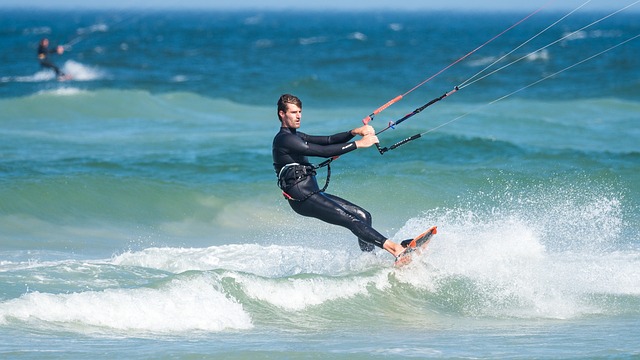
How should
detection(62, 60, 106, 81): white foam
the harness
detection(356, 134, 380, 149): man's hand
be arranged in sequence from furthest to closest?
1. detection(62, 60, 106, 81): white foam
2. the harness
3. detection(356, 134, 380, 149): man's hand

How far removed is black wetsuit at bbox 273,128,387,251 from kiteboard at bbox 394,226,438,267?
234 millimetres

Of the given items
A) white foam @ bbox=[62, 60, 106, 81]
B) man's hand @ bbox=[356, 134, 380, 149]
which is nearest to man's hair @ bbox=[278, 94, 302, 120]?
man's hand @ bbox=[356, 134, 380, 149]

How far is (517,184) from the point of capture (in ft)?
48.8

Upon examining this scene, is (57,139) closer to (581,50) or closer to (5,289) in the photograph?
(5,289)

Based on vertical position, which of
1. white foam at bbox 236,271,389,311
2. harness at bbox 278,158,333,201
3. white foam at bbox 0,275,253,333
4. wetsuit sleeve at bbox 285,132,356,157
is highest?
wetsuit sleeve at bbox 285,132,356,157

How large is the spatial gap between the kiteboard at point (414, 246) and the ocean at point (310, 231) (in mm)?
201

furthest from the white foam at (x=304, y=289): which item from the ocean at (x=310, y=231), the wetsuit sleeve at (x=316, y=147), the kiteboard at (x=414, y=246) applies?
the wetsuit sleeve at (x=316, y=147)

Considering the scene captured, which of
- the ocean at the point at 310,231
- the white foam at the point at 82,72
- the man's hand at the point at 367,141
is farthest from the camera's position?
the white foam at the point at 82,72

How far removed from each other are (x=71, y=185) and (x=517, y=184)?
6461 mm

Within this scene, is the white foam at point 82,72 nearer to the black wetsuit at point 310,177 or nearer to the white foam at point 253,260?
the white foam at point 253,260

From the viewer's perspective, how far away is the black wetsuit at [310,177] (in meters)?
8.12

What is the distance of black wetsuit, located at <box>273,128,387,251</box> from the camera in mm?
8117

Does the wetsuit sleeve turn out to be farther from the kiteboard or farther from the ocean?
the ocean

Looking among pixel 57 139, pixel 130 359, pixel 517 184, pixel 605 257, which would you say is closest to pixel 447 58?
pixel 57 139
